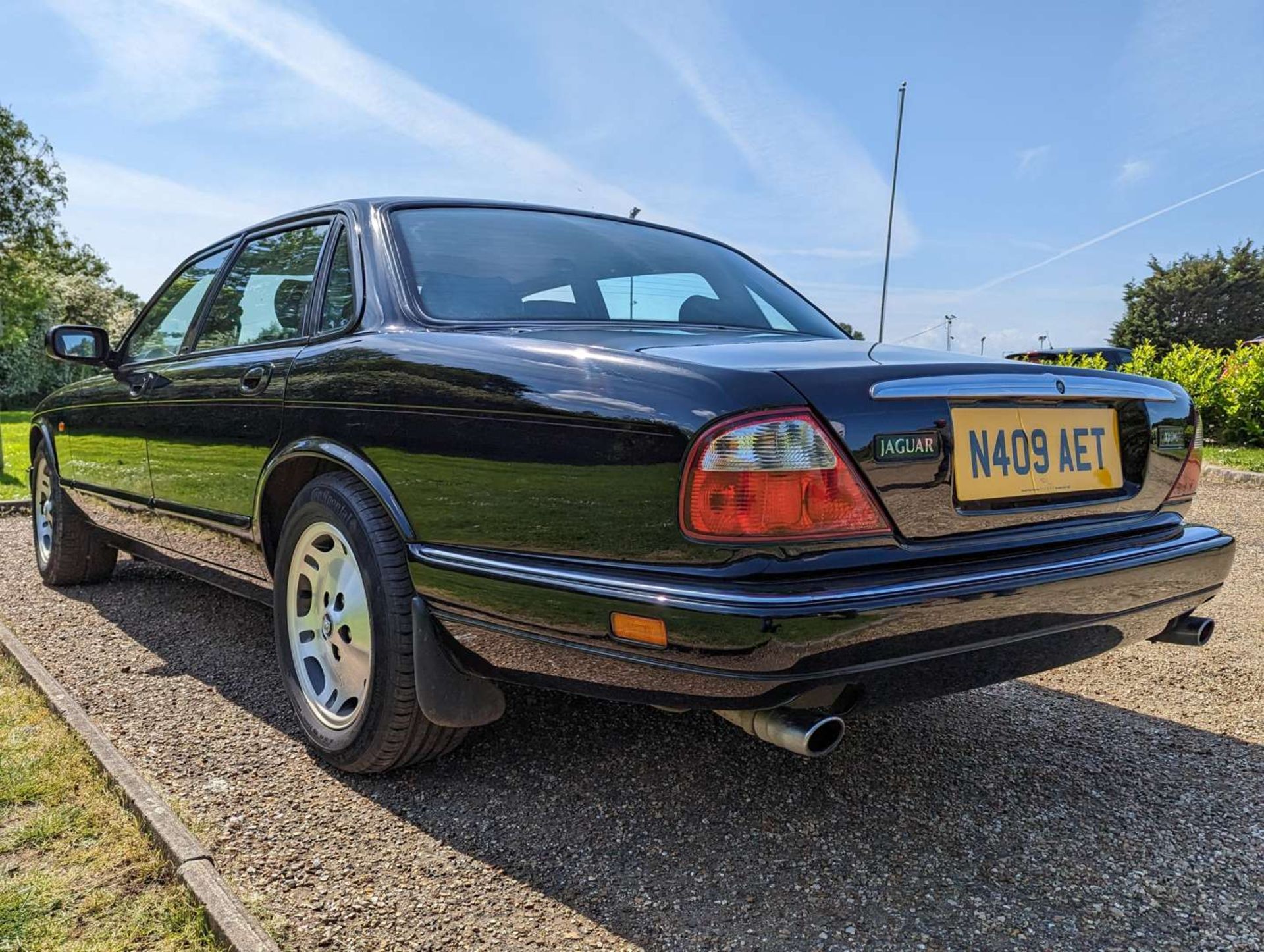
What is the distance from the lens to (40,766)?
238 centimetres

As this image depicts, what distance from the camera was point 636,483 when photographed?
1.72 m

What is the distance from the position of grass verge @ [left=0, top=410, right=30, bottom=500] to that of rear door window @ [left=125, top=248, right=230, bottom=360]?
1330 millimetres

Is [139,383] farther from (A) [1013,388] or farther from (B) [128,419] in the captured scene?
(A) [1013,388]

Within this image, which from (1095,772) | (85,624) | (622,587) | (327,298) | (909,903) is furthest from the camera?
(85,624)

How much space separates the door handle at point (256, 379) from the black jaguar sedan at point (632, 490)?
1cm

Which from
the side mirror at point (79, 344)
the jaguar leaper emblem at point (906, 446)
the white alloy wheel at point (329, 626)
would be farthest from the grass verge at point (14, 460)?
the jaguar leaper emblem at point (906, 446)

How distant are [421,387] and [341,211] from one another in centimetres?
96

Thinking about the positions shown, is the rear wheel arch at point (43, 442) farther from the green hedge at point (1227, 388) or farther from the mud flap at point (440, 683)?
the green hedge at point (1227, 388)

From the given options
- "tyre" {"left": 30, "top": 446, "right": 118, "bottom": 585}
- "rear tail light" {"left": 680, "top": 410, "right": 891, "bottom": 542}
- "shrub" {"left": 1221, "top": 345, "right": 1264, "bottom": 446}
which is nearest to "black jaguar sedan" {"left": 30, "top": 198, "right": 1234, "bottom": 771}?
"rear tail light" {"left": 680, "top": 410, "right": 891, "bottom": 542}

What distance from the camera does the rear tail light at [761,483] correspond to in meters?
1.64

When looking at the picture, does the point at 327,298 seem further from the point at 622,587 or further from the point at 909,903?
the point at 909,903

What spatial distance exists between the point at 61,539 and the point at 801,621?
13.7 feet

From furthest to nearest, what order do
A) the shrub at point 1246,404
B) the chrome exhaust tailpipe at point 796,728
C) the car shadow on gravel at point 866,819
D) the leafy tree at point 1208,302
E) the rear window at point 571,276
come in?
the leafy tree at point 1208,302
the shrub at point 1246,404
the rear window at point 571,276
the car shadow on gravel at point 866,819
the chrome exhaust tailpipe at point 796,728

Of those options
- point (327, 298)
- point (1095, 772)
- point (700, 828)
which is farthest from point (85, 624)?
point (1095, 772)
